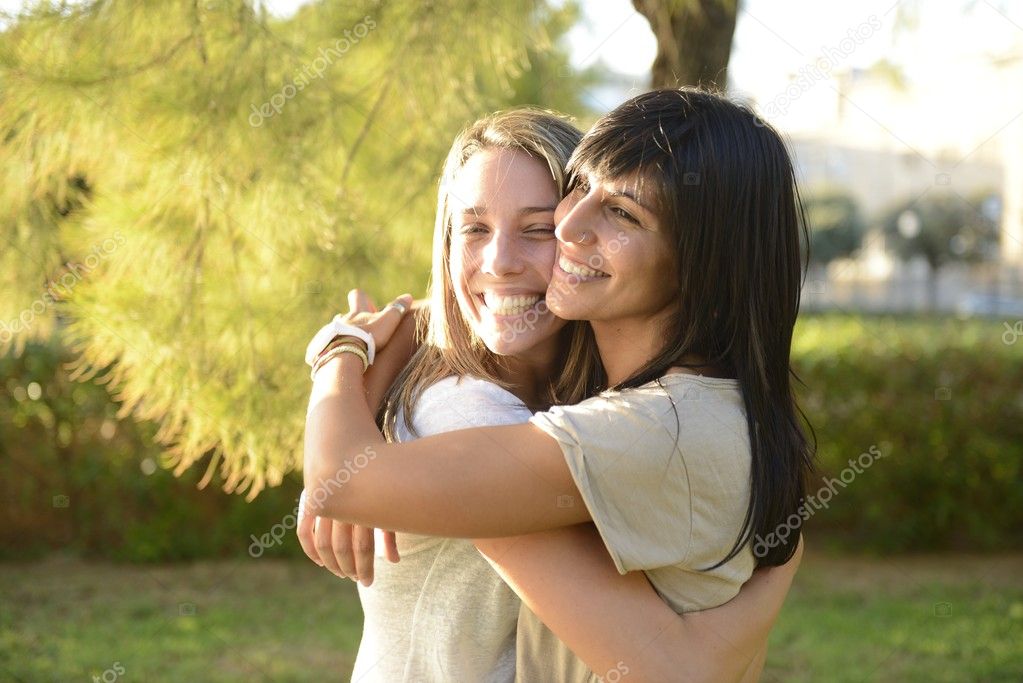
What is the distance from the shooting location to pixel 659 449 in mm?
1355

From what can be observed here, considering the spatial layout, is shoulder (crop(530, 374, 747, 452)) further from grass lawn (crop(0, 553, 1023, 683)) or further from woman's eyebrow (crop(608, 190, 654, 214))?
grass lawn (crop(0, 553, 1023, 683))

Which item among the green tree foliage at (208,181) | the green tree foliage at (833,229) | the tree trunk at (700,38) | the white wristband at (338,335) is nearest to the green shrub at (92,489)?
the green tree foliage at (208,181)

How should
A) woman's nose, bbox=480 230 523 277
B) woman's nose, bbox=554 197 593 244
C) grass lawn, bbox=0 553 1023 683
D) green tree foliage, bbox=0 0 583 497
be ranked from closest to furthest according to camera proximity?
woman's nose, bbox=554 197 593 244
woman's nose, bbox=480 230 523 277
green tree foliage, bbox=0 0 583 497
grass lawn, bbox=0 553 1023 683

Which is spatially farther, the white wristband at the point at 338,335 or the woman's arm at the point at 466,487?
the white wristband at the point at 338,335

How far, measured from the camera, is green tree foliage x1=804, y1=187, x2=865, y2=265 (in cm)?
2792

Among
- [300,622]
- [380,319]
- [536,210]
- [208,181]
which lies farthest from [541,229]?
[300,622]

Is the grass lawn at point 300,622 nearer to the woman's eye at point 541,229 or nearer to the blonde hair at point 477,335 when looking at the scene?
the blonde hair at point 477,335

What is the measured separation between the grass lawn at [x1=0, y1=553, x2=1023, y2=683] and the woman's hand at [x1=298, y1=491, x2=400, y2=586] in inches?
121

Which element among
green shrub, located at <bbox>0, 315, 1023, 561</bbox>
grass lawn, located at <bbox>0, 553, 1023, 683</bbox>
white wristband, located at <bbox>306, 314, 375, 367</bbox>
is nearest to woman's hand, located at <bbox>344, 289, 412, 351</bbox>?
white wristband, located at <bbox>306, 314, 375, 367</bbox>

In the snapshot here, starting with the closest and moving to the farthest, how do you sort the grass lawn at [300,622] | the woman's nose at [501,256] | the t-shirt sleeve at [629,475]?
1. the t-shirt sleeve at [629,475]
2. the woman's nose at [501,256]
3. the grass lawn at [300,622]

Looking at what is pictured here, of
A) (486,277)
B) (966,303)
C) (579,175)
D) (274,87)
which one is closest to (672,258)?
(579,175)

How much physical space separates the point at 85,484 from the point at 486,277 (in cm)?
489

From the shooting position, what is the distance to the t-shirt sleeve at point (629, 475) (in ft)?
4.39

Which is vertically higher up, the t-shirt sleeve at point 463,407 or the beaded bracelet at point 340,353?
the beaded bracelet at point 340,353
